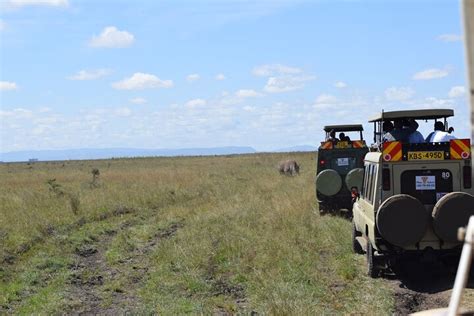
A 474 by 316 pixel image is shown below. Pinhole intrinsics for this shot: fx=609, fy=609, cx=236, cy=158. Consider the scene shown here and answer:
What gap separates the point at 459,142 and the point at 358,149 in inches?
310

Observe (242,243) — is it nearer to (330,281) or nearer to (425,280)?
(330,281)

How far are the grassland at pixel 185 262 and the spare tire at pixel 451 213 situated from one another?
108 centimetres

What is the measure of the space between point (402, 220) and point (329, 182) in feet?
24.1

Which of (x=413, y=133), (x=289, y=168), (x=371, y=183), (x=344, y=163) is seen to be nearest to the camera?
(x=371, y=183)

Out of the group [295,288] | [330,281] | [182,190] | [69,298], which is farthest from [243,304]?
[182,190]

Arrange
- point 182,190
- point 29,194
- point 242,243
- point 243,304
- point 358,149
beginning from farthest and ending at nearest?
point 182,190 < point 29,194 < point 358,149 < point 242,243 < point 243,304

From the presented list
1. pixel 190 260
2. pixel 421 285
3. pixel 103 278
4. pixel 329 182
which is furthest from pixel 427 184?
pixel 329 182

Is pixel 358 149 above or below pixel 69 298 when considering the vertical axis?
above

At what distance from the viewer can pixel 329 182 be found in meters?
15.2

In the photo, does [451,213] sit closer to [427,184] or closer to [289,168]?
[427,184]

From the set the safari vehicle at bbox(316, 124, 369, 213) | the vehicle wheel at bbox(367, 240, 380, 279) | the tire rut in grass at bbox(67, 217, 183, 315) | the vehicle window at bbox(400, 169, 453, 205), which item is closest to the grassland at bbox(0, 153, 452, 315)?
the tire rut in grass at bbox(67, 217, 183, 315)

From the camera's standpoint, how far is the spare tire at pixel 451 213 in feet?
25.2

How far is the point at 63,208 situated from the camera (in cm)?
1873

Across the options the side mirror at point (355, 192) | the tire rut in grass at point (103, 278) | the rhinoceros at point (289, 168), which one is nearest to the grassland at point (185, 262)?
the tire rut in grass at point (103, 278)
